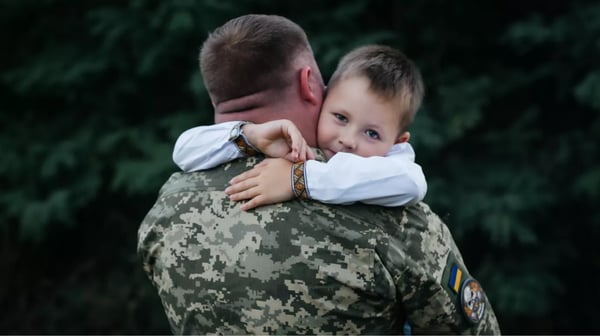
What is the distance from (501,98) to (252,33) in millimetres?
3791

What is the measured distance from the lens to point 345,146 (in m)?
1.87

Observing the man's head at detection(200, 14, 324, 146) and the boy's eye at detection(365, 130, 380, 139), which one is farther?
the boy's eye at detection(365, 130, 380, 139)

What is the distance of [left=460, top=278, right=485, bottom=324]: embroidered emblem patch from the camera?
1754 mm

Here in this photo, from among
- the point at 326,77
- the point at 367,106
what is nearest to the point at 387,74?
the point at 367,106

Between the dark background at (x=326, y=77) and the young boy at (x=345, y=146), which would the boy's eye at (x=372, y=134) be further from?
the dark background at (x=326, y=77)

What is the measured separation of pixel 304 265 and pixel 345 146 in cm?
37

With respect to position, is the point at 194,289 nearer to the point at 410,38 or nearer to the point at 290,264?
the point at 290,264

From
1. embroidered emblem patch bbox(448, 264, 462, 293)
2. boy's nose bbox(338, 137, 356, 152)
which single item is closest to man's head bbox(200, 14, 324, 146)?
boy's nose bbox(338, 137, 356, 152)

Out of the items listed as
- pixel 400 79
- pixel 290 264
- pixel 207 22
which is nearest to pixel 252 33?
pixel 400 79

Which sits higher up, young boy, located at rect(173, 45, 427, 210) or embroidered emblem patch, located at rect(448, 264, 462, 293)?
young boy, located at rect(173, 45, 427, 210)

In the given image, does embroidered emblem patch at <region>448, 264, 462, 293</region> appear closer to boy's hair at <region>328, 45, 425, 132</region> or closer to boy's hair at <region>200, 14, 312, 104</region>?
boy's hair at <region>328, 45, 425, 132</region>

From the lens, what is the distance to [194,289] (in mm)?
1739

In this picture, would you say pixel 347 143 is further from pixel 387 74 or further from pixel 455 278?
pixel 455 278

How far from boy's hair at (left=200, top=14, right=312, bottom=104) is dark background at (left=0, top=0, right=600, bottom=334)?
9.47 ft
